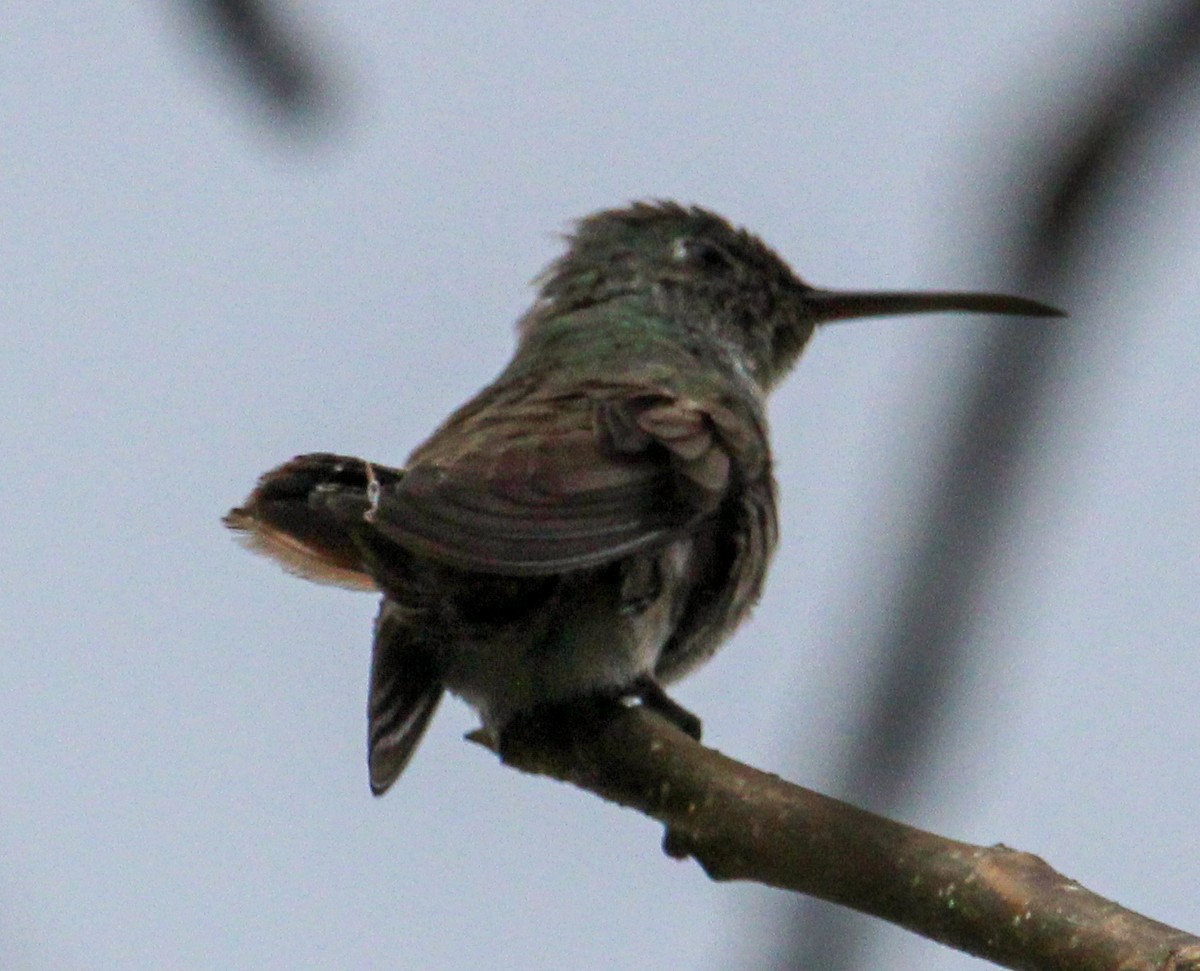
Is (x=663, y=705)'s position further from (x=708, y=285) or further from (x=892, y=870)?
(x=708, y=285)

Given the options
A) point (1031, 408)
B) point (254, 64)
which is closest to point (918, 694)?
point (1031, 408)

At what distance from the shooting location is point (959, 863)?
2.91 metres

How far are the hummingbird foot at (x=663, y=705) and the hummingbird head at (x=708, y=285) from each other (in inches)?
89.3

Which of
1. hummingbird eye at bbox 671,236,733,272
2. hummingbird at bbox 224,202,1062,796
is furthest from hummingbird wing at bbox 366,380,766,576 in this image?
hummingbird eye at bbox 671,236,733,272

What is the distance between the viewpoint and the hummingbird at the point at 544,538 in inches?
153

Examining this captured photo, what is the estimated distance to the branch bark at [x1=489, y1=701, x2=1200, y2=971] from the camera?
8.36 ft

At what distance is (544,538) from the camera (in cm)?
390

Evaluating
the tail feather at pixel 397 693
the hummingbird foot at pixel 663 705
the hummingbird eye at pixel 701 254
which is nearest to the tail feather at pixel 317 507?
the tail feather at pixel 397 693

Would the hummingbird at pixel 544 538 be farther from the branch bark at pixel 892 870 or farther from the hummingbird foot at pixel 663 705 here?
the branch bark at pixel 892 870

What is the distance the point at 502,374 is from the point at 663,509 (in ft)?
5.98

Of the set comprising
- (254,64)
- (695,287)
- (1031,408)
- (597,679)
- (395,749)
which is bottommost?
(395,749)

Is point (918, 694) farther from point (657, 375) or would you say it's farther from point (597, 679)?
point (657, 375)

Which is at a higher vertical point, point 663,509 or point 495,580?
point 663,509

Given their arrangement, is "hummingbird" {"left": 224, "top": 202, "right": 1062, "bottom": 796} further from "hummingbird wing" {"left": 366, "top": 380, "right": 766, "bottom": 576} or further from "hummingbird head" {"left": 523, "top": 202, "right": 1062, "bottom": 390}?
"hummingbird head" {"left": 523, "top": 202, "right": 1062, "bottom": 390}
